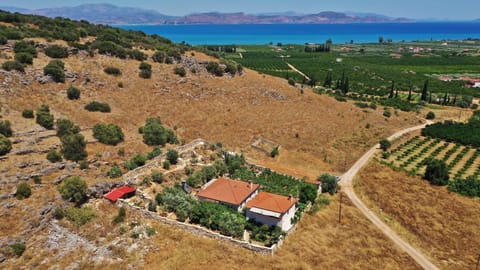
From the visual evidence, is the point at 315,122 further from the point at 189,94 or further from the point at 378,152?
the point at 189,94

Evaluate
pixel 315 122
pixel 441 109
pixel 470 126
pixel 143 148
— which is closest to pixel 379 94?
pixel 441 109

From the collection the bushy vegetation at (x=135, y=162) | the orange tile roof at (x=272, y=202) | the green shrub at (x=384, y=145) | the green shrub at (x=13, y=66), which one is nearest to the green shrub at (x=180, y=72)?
the green shrub at (x=13, y=66)

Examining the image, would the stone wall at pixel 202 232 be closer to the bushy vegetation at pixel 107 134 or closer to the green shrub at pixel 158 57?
the bushy vegetation at pixel 107 134

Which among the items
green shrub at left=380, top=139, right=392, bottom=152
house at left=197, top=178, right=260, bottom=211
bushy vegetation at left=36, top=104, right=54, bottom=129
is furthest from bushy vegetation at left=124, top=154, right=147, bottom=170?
green shrub at left=380, top=139, right=392, bottom=152

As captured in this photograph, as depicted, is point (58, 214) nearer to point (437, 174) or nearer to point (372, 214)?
point (372, 214)

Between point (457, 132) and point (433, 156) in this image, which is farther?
point (457, 132)

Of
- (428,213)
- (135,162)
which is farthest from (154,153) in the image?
(428,213)
